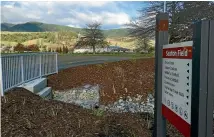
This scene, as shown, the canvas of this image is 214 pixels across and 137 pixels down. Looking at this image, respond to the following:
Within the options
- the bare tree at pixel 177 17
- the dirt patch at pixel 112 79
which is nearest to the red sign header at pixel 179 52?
the bare tree at pixel 177 17

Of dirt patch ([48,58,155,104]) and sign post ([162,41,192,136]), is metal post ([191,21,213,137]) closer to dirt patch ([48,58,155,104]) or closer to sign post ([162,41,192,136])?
sign post ([162,41,192,136])

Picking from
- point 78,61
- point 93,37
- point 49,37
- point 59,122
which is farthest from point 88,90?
point 93,37

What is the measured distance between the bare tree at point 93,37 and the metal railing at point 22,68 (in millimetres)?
30644

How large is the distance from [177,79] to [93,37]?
4483cm

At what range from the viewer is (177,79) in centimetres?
257

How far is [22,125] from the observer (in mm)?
4172

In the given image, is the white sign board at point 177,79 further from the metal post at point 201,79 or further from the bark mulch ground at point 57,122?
the bark mulch ground at point 57,122

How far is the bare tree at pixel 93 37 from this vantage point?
43.9 m

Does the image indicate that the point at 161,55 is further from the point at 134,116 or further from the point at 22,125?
the point at 134,116

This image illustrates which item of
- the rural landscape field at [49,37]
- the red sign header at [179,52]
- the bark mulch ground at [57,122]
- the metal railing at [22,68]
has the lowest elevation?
the bark mulch ground at [57,122]

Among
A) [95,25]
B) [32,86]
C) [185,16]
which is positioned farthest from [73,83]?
[95,25]

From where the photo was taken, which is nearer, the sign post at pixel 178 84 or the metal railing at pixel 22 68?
the sign post at pixel 178 84

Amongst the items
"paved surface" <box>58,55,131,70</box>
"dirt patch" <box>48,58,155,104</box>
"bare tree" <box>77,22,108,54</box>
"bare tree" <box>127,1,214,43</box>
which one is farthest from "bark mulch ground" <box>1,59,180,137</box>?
"bare tree" <box>77,22,108,54</box>

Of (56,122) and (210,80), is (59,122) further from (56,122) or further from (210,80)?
(210,80)
